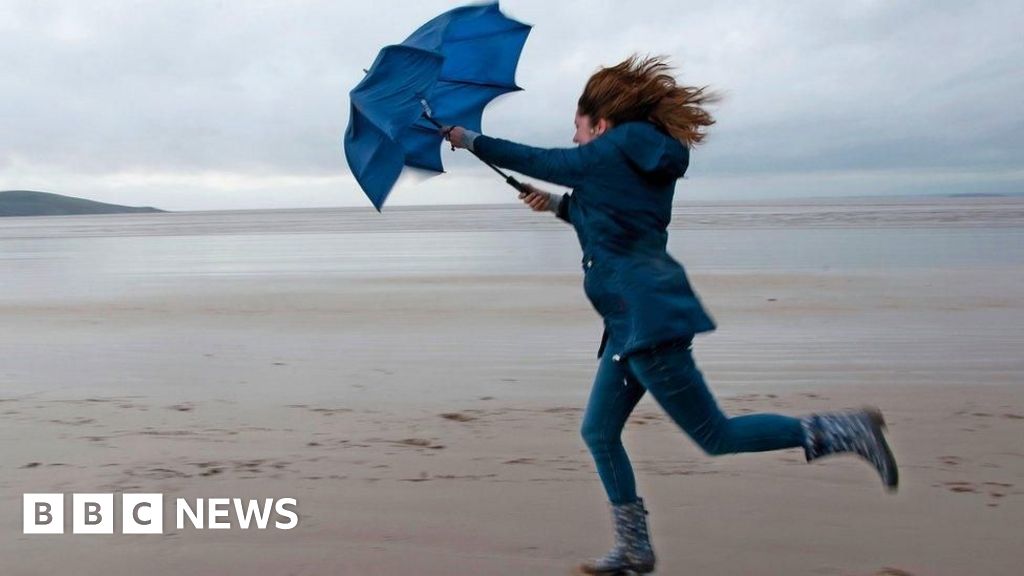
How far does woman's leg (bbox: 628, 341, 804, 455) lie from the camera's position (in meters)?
3.37

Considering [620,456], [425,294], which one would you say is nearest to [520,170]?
[620,456]

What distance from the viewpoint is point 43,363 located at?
8914 millimetres

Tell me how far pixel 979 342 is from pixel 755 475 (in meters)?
5.19

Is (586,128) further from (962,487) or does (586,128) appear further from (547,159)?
(962,487)

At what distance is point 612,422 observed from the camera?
12.1 feet

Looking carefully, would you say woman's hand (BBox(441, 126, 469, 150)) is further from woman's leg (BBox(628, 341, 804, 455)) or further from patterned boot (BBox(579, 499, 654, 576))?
patterned boot (BBox(579, 499, 654, 576))

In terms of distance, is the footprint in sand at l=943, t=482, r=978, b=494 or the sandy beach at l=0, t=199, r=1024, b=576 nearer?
the sandy beach at l=0, t=199, r=1024, b=576

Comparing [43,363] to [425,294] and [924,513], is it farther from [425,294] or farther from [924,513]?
[924,513]

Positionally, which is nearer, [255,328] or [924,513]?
[924,513]

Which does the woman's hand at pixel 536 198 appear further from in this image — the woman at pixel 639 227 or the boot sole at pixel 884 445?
the boot sole at pixel 884 445

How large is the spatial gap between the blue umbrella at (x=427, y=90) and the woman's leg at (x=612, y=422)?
76 centimetres

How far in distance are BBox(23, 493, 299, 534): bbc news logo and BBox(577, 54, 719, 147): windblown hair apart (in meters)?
2.29

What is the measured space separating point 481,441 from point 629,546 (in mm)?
2153

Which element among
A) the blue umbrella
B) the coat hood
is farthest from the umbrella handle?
the coat hood
